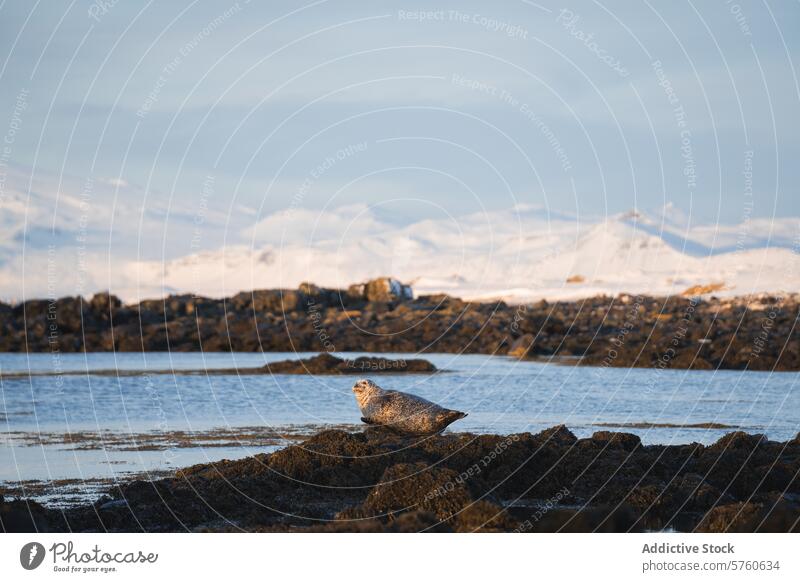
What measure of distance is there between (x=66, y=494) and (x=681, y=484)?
7.48 meters

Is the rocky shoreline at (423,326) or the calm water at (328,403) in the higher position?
the rocky shoreline at (423,326)

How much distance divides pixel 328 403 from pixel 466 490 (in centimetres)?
1379

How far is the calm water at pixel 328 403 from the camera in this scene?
18.8 m

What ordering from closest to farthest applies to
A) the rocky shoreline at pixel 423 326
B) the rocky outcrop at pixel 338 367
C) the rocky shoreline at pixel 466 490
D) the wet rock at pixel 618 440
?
1. the rocky shoreline at pixel 466 490
2. the wet rock at pixel 618 440
3. the rocky outcrop at pixel 338 367
4. the rocky shoreline at pixel 423 326

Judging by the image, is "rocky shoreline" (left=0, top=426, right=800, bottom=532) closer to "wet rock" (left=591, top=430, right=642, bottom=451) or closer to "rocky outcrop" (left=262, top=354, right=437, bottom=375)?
"wet rock" (left=591, top=430, right=642, bottom=451)

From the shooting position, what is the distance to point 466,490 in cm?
1290

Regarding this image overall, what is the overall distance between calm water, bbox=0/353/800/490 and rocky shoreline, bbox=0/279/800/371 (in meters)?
4.75

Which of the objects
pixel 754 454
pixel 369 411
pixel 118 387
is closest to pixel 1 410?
pixel 118 387
